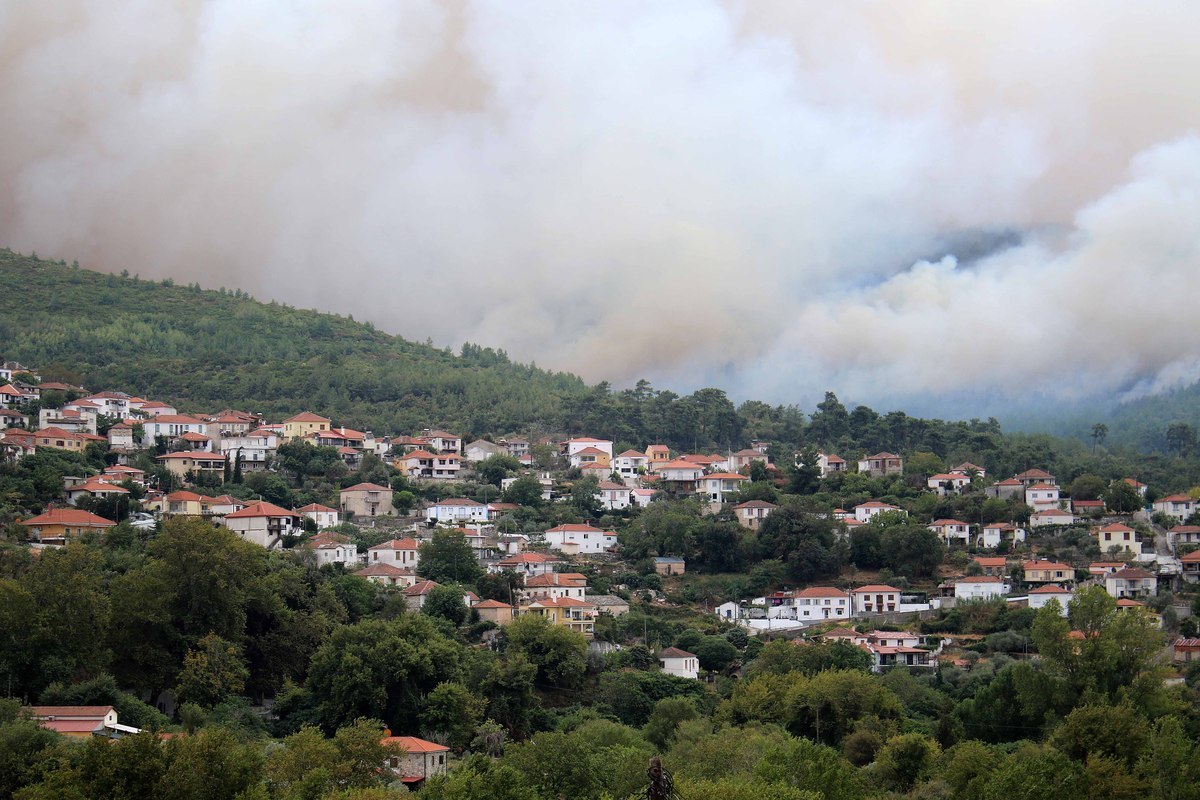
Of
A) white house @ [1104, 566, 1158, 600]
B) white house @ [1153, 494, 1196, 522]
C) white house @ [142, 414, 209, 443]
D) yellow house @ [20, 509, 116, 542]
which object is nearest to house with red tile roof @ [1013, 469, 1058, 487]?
white house @ [1153, 494, 1196, 522]

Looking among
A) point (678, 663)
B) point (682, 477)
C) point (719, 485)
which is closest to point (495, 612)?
point (678, 663)

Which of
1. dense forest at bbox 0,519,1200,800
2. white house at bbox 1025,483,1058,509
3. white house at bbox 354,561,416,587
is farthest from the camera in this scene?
white house at bbox 1025,483,1058,509

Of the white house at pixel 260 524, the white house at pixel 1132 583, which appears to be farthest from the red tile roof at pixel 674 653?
the white house at pixel 1132 583

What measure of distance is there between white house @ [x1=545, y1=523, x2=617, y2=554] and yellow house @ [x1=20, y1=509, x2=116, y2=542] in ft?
66.3

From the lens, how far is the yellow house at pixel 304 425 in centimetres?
7850

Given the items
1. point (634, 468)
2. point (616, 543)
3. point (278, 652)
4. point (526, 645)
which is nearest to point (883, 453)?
point (634, 468)

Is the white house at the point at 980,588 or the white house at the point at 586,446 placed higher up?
the white house at the point at 586,446

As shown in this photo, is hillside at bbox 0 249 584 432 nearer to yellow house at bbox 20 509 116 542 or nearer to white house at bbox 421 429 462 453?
white house at bbox 421 429 462 453

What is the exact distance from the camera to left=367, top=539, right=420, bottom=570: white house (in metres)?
58.6

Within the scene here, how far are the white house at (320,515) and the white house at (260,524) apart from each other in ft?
9.68

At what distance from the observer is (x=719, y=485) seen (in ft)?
247

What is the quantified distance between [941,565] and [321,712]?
103 feet

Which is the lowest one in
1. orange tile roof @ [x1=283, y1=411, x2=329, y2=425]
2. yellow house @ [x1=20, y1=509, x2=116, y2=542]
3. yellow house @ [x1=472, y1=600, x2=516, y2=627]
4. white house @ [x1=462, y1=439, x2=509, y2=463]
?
yellow house @ [x1=472, y1=600, x2=516, y2=627]

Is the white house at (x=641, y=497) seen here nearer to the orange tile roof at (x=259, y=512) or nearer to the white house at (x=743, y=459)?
the white house at (x=743, y=459)
